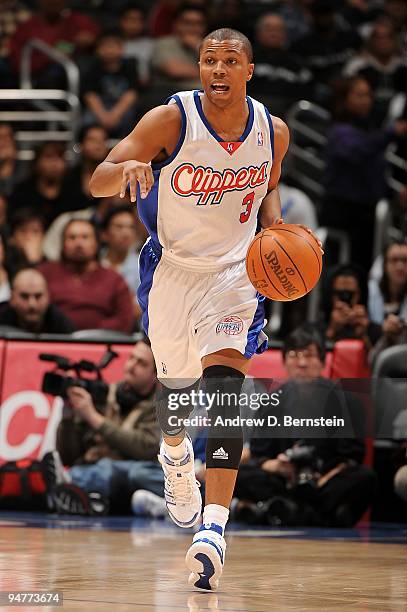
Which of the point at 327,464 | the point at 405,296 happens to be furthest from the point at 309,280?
the point at 405,296

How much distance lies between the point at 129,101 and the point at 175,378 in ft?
25.2

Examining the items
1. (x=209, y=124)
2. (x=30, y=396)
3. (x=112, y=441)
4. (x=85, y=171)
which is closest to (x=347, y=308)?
(x=112, y=441)

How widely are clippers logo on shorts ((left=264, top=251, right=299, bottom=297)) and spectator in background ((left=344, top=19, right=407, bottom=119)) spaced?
8507mm

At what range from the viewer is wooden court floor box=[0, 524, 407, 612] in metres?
4.73

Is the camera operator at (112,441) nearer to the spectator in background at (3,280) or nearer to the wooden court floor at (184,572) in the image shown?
the wooden court floor at (184,572)

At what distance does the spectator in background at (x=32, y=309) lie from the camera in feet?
31.8

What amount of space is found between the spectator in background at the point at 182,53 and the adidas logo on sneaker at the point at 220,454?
860 centimetres

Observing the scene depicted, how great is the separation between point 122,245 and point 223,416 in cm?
569

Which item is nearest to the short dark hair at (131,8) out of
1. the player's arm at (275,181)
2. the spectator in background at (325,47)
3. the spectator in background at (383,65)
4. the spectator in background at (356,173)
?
the spectator in background at (325,47)

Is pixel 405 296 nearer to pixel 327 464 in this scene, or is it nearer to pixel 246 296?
pixel 327 464

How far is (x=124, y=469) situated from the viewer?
864cm

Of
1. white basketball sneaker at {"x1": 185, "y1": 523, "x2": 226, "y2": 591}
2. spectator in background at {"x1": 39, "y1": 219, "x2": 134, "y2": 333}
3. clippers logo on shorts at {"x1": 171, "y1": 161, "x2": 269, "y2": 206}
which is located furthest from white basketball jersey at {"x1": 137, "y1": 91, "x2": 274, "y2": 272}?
spectator in background at {"x1": 39, "y1": 219, "x2": 134, "y2": 333}

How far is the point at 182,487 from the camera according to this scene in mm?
6434

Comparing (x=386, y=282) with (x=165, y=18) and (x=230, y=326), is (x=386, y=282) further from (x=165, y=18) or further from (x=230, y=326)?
(x=165, y=18)
